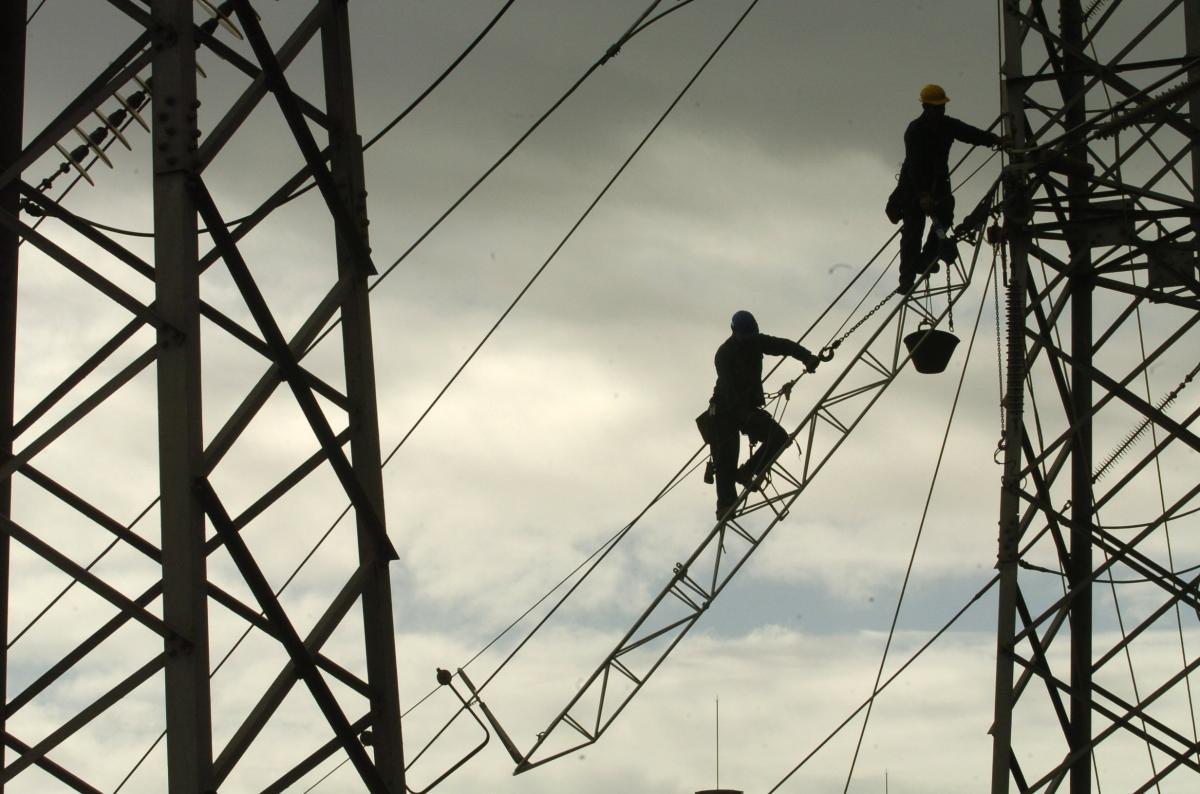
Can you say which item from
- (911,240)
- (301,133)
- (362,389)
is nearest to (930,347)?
(911,240)

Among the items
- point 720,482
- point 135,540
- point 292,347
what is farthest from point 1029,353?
point 135,540

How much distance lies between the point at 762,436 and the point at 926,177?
2.65 m

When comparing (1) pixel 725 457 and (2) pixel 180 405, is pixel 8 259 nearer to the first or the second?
(2) pixel 180 405

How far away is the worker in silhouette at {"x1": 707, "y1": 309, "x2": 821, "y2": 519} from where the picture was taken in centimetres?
1436

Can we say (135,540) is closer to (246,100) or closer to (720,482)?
(246,100)

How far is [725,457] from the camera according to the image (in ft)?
47.8

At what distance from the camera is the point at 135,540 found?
7.84 meters

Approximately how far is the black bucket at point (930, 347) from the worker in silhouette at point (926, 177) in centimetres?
42

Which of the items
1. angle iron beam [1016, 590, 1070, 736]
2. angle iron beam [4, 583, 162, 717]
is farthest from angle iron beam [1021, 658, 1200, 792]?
angle iron beam [4, 583, 162, 717]

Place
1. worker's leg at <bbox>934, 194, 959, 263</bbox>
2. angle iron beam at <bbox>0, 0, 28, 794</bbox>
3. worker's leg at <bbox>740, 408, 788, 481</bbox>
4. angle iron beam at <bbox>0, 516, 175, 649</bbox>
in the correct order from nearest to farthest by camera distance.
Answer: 1. angle iron beam at <bbox>0, 516, 175, 649</bbox>
2. angle iron beam at <bbox>0, 0, 28, 794</bbox>
3. worker's leg at <bbox>934, 194, 959, 263</bbox>
4. worker's leg at <bbox>740, 408, 788, 481</bbox>

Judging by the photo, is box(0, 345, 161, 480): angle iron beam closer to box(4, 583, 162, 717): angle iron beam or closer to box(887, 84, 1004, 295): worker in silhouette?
box(4, 583, 162, 717): angle iron beam

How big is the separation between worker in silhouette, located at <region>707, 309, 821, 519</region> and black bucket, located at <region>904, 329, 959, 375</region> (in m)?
1.31

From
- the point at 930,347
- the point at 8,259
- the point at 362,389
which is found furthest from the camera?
the point at 930,347

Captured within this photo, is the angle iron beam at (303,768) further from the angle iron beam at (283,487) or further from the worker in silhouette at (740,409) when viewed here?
the worker in silhouette at (740,409)
